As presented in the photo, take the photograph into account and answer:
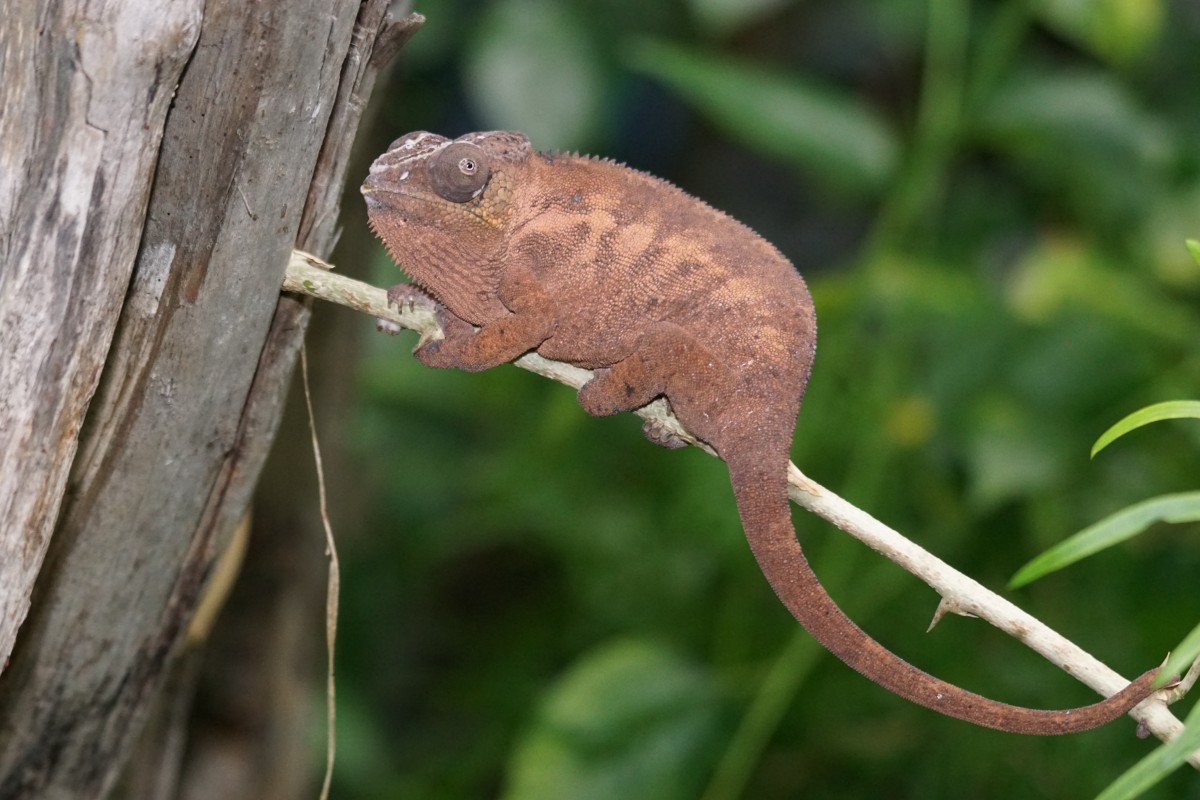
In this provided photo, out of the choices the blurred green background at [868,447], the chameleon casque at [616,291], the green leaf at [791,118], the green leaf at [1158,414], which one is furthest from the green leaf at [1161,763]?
the green leaf at [791,118]

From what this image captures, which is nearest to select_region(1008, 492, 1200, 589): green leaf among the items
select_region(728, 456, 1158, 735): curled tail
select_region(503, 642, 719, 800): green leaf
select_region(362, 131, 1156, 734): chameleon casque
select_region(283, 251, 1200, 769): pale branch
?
select_region(283, 251, 1200, 769): pale branch

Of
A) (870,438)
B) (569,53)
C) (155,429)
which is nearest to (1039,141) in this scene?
(870,438)

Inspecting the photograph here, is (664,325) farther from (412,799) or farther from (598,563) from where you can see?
(412,799)

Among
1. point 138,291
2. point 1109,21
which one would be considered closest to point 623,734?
point 138,291

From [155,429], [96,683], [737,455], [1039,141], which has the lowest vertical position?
[96,683]

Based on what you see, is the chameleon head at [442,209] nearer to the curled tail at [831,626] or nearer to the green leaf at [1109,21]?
the curled tail at [831,626]
